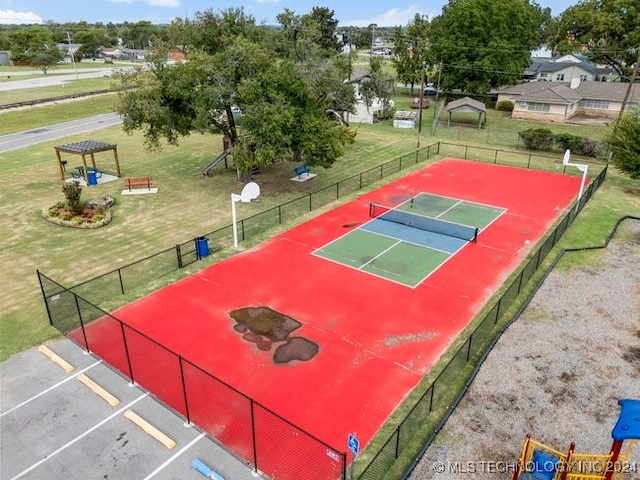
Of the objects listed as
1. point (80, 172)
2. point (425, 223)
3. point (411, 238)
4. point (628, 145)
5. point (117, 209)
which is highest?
point (628, 145)

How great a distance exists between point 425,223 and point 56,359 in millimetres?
17353

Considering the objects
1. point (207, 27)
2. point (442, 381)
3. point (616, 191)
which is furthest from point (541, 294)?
point (207, 27)

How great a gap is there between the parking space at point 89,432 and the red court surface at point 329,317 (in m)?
1.07

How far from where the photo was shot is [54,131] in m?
46.2

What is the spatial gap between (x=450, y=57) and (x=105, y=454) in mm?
55493

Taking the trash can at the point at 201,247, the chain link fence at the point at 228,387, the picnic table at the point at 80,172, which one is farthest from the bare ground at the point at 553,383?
the picnic table at the point at 80,172

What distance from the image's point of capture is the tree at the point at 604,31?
57.9 m

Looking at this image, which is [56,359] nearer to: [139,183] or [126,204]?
[126,204]

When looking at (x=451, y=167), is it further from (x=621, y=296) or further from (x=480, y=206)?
(x=621, y=296)

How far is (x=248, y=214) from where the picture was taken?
25.4 meters

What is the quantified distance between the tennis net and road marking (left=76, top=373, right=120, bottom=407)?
1606cm

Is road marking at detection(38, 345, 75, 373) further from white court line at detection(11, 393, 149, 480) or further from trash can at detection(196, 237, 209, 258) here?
trash can at detection(196, 237, 209, 258)

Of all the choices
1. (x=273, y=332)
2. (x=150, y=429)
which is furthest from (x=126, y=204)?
(x=150, y=429)

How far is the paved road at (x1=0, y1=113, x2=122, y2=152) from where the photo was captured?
136 feet
